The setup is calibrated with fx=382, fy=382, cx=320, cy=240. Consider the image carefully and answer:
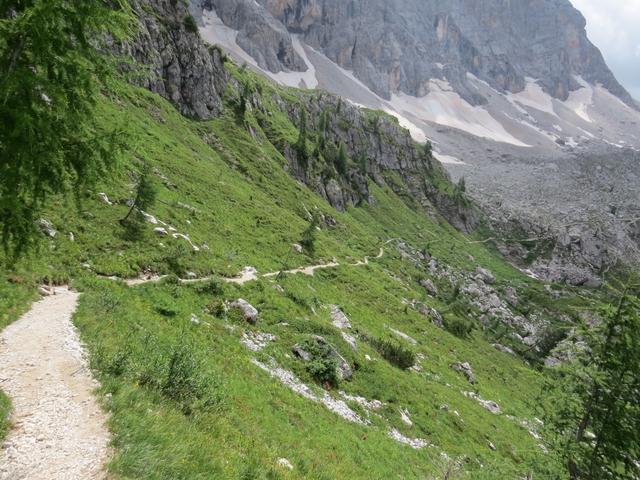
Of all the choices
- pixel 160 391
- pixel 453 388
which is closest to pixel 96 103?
pixel 160 391

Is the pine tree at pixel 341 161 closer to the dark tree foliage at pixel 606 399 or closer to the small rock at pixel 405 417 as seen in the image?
the small rock at pixel 405 417

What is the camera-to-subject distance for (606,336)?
12.9 metres

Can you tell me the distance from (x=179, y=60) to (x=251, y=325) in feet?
213

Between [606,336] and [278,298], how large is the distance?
20591 mm

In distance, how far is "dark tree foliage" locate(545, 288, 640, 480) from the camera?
12.2m

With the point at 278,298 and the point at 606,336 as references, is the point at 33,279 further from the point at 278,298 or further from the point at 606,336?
the point at 606,336

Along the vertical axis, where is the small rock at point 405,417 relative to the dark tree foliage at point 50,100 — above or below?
below

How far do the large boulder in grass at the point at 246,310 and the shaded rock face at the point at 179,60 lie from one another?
54050 mm

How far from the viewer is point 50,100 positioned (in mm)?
7414

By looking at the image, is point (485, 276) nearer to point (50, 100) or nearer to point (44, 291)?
point (44, 291)

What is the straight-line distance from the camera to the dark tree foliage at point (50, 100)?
661 centimetres

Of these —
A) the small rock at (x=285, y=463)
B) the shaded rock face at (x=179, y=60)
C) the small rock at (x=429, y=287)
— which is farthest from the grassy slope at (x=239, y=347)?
the shaded rock face at (x=179, y=60)

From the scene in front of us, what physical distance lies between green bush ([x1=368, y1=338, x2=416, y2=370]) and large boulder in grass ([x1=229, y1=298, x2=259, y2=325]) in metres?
11.5

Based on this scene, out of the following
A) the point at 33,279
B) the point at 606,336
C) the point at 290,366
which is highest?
the point at 606,336
